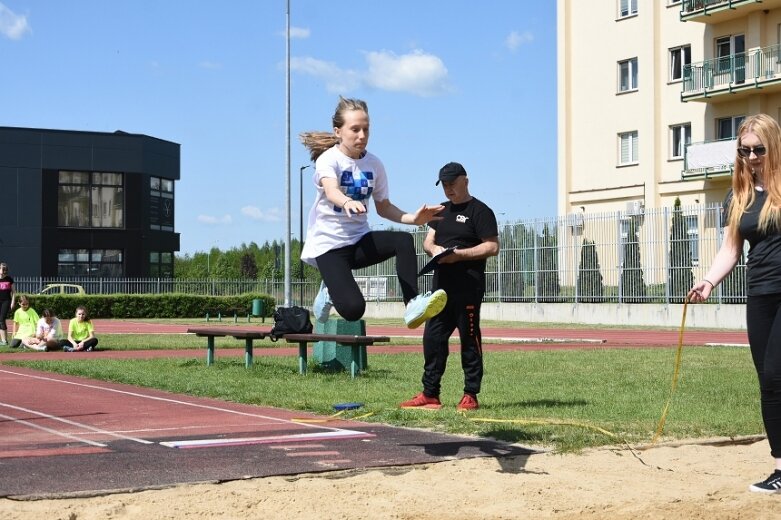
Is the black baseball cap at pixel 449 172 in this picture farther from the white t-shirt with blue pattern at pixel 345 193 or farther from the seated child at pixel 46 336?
the seated child at pixel 46 336

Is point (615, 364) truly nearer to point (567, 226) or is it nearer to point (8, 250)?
point (567, 226)

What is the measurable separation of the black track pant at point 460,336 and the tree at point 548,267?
27309mm

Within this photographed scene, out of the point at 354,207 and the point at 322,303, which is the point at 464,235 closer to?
the point at 322,303

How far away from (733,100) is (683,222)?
9707 mm

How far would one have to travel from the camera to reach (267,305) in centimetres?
4753

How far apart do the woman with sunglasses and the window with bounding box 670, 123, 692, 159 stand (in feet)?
118

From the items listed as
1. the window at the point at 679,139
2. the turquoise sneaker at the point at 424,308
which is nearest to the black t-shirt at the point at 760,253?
the turquoise sneaker at the point at 424,308

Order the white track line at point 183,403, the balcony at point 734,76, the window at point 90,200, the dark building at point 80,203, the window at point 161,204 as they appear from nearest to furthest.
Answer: the white track line at point 183,403 → the balcony at point 734,76 → the dark building at point 80,203 → the window at point 90,200 → the window at point 161,204

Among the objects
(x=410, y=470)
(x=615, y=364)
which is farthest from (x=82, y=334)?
(x=410, y=470)

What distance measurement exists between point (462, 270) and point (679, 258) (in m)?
23.8

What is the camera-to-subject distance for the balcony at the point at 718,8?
3797 centimetres

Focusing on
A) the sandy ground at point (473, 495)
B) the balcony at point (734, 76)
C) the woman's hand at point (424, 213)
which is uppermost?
the balcony at point (734, 76)

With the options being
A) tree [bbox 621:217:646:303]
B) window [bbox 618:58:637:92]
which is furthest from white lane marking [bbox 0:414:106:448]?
window [bbox 618:58:637:92]

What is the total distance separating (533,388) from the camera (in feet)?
42.0
